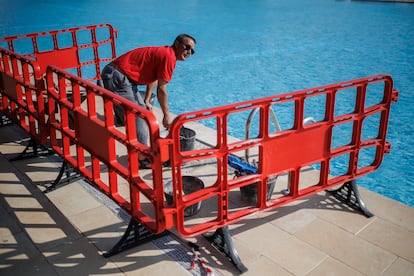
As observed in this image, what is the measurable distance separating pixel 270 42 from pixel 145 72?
1383 cm

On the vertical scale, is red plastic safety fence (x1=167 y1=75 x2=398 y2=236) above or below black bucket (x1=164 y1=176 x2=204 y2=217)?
above

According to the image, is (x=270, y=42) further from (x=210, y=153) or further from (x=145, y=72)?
(x=210, y=153)

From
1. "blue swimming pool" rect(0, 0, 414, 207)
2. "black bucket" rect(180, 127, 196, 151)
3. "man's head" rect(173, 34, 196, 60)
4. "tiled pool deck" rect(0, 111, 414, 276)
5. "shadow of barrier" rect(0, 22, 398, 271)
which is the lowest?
"blue swimming pool" rect(0, 0, 414, 207)

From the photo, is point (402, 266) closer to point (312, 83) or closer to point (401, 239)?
point (401, 239)

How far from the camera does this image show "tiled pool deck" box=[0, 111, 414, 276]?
3.92 meters

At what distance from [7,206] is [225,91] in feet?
26.7

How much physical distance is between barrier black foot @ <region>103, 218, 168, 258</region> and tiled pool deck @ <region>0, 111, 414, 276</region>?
0.06 meters

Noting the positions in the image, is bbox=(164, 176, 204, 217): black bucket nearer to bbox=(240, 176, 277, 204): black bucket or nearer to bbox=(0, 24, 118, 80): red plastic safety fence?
bbox=(240, 176, 277, 204): black bucket

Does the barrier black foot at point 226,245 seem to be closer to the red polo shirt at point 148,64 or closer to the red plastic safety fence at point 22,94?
the red polo shirt at point 148,64

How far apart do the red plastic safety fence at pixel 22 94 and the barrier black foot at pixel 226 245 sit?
2.65 meters

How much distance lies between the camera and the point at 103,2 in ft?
116

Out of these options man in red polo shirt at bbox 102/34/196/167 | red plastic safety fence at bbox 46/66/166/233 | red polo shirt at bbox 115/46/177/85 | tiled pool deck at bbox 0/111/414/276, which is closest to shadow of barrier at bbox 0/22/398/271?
red plastic safety fence at bbox 46/66/166/233

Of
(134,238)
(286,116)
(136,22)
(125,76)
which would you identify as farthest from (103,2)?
(134,238)

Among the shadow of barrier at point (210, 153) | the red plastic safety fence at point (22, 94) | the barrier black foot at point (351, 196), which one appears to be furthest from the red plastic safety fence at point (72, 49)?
the barrier black foot at point (351, 196)
